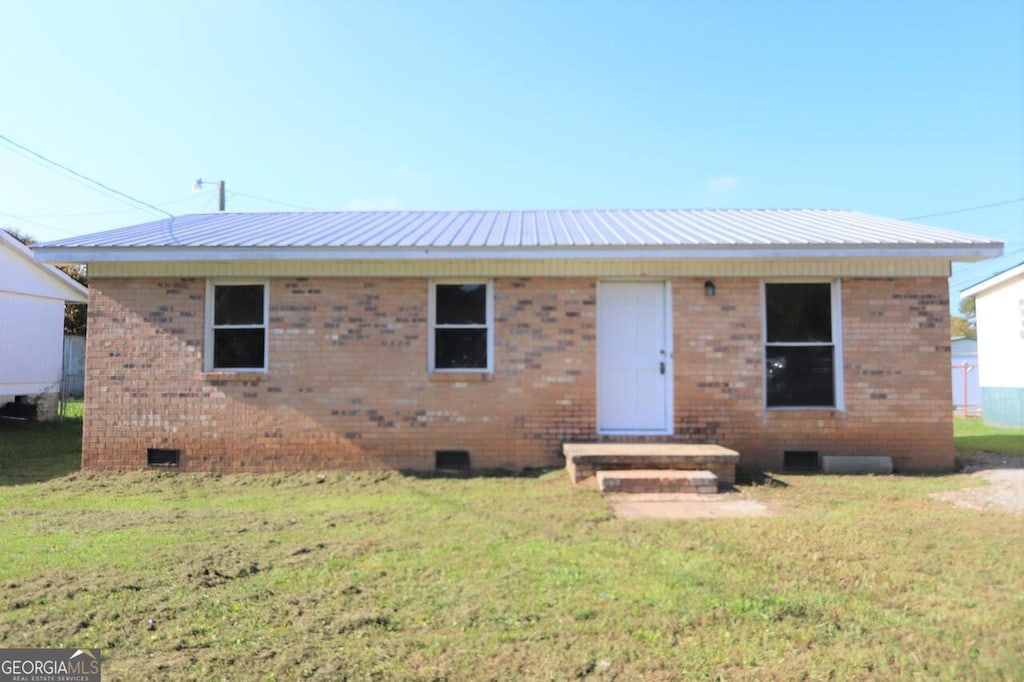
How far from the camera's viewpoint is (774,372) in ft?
27.5

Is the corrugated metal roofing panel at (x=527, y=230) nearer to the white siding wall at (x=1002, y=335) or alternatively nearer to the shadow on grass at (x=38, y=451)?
the shadow on grass at (x=38, y=451)

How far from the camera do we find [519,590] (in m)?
3.89

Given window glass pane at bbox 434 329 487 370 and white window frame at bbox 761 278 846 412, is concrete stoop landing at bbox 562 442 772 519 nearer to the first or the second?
white window frame at bbox 761 278 846 412

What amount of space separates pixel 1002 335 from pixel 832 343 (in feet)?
36.0

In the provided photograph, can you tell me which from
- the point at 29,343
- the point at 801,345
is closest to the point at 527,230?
the point at 801,345

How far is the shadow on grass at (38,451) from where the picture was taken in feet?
28.2

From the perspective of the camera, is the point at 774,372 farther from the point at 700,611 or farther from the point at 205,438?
the point at 205,438

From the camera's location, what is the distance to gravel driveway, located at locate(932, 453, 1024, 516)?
6172mm

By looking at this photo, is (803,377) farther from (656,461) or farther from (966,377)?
(966,377)

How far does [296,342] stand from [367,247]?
165cm

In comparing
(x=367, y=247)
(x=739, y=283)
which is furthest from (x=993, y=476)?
(x=367, y=247)

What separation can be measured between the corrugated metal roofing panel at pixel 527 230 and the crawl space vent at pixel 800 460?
2666 millimetres

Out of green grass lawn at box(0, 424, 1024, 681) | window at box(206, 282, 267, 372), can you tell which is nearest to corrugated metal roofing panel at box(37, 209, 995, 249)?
window at box(206, 282, 267, 372)

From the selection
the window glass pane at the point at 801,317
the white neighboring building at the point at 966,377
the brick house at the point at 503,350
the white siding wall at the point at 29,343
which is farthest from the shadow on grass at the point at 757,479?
the white siding wall at the point at 29,343
